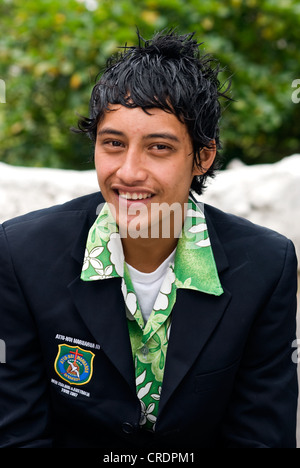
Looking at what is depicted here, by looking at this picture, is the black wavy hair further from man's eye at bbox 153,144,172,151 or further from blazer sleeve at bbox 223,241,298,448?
blazer sleeve at bbox 223,241,298,448

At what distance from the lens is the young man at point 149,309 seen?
1.70 meters

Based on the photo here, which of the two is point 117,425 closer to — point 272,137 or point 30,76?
point 30,76

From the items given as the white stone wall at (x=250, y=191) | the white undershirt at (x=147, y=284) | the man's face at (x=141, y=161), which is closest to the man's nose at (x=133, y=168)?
the man's face at (x=141, y=161)

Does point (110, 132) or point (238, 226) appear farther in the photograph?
point (238, 226)

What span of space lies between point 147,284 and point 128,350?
0.78 feet

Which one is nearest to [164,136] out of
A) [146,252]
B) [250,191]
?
[146,252]

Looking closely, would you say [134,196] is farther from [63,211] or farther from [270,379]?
[270,379]

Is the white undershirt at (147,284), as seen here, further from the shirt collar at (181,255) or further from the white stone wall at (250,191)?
the white stone wall at (250,191)

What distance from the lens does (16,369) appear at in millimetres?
1786

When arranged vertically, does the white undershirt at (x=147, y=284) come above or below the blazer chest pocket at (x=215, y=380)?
above

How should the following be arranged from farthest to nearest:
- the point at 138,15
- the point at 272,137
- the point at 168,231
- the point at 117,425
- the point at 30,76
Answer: the point at 272,137, the point at 30,76, the point at 138,15, the point at 168,231, the point at 117,425

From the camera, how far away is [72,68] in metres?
4.10

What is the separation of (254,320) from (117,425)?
0.53 meters
